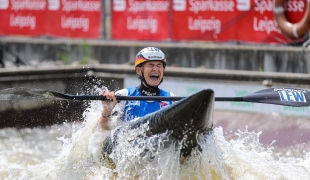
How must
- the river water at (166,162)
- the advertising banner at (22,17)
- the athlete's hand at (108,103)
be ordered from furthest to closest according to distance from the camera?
the advertising banner at (22,17) < the athlete's hand at (108,103) < the river water at (166,162)

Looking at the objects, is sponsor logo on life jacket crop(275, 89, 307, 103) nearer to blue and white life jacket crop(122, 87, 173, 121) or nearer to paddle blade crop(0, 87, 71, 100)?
blue and white life jacket crop(122, 87, 173, 121)

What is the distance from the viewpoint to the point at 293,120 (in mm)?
14109

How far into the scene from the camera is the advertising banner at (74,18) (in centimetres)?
1912

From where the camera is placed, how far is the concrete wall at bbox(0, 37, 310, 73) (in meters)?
Answer: 16.2

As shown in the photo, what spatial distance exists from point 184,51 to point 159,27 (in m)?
0.95

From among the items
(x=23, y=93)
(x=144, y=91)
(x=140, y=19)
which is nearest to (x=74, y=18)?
(x=140, y=19)

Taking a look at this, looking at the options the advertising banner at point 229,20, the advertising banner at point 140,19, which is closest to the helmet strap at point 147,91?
the advertising banner at point 229,20

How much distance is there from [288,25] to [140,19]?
11.5ft

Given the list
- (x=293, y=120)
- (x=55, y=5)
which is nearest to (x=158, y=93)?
(x=293, y=120)

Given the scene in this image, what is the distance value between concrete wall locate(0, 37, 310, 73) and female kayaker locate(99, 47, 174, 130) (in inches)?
233

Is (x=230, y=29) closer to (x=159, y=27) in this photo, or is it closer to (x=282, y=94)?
(x=159, y=27)

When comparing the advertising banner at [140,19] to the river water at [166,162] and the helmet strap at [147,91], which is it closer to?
the river water at [166,162]

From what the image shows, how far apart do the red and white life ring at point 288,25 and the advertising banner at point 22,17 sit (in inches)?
231

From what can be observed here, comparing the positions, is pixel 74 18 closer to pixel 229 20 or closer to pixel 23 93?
pixel 229 20
